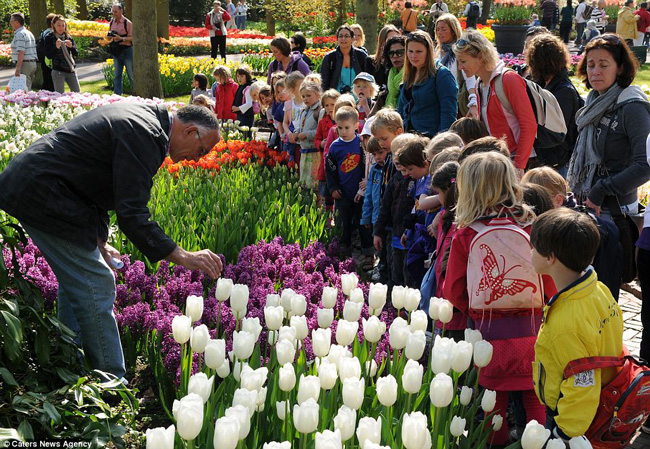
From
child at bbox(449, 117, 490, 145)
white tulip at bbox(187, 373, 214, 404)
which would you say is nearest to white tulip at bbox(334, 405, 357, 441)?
white tulip at bbox(187, 373, 214, 404)

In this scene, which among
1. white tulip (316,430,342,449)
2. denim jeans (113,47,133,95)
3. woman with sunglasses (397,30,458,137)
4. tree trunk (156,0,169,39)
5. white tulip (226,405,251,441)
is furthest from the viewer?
tree trunk (156,0,169,39)

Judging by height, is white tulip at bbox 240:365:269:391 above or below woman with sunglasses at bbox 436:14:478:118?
below

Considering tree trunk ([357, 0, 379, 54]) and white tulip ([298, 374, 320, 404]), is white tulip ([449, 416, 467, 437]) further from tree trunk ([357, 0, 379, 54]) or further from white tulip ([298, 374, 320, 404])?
tree trunk ([357, 0, 379, 54])

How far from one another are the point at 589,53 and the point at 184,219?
2.91 m

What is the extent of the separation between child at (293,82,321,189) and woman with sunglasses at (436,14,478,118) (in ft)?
4.31

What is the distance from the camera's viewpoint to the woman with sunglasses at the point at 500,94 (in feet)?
15.3

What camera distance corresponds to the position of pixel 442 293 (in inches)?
130

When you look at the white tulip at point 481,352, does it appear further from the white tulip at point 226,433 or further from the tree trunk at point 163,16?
the tree trunk at point 163,16

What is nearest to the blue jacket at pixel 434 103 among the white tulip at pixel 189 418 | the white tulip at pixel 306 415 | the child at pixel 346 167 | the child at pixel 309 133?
the child at pixel 346 167

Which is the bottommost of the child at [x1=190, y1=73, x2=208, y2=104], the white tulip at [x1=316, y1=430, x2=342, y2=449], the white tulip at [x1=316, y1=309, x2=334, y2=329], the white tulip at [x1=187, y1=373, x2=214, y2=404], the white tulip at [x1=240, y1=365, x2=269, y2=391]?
the child at [x1=190, y1=73, x2=208, y2=104]

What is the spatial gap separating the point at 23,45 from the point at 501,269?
489 inches

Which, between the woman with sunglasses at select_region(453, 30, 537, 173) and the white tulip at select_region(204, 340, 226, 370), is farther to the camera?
the woman with sunglasses at select_region(453, 30, 537, 173)

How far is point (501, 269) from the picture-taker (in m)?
2.95

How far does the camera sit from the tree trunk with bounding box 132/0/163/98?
41.3 ft
